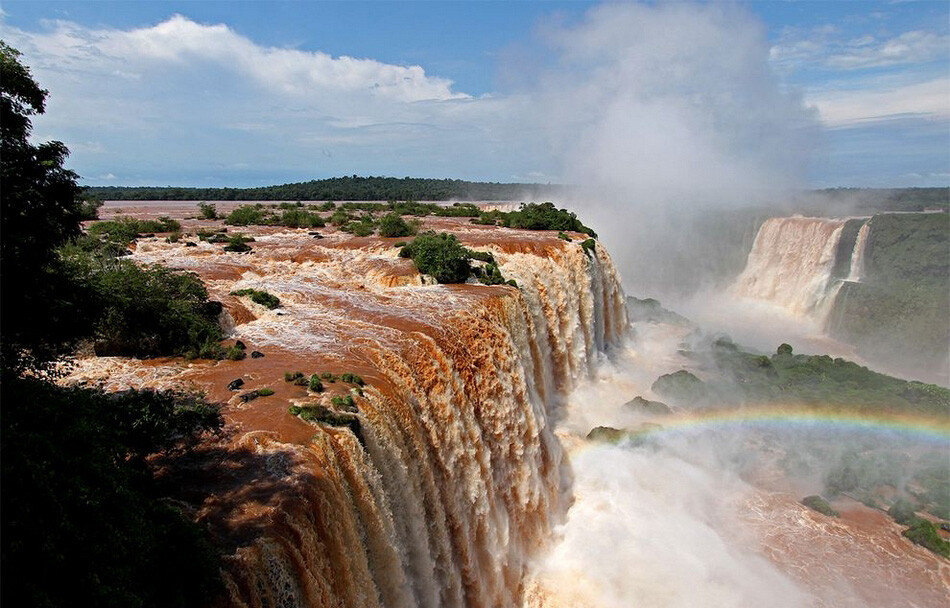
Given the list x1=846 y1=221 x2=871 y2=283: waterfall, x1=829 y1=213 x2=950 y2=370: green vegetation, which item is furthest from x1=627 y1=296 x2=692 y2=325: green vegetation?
x1=846 y1=221 x2=871 y2=283: waterfall

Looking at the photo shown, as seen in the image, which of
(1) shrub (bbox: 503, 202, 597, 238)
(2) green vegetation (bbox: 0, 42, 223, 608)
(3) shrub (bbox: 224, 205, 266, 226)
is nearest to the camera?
(2) green vegetation (bbox: 0, 42, 223, 608)

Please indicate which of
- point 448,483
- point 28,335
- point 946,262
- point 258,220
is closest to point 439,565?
point 448,483

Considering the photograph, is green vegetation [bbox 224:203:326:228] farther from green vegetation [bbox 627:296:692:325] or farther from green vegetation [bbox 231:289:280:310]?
green vegetation [bbox 627:296:692:325]

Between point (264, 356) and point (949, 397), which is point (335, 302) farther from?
point (949, 397)

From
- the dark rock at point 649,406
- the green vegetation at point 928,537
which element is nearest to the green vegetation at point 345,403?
the dark rock at point 649,406

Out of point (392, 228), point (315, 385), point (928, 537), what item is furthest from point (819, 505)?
point (392, 228)
